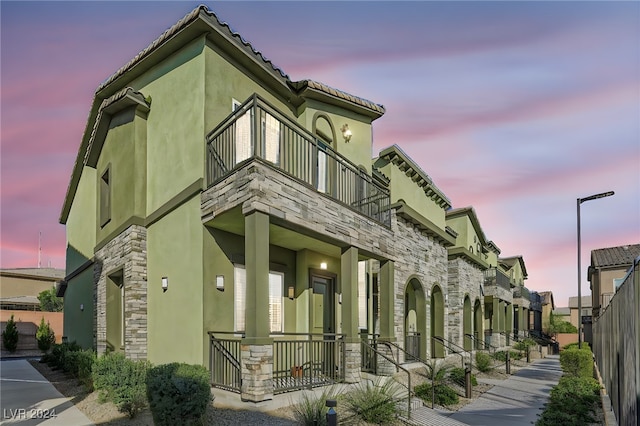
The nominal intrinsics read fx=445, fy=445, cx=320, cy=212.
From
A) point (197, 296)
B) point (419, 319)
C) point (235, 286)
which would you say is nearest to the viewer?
point (197, 296)

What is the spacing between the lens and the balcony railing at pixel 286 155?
960 centimetres

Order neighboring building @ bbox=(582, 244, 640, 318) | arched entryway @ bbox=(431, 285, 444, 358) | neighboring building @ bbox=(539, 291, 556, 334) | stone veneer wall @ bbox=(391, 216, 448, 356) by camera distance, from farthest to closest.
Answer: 1. neighboring building @ bbox=(539, 291, 556, 334)
2. neighboring building @ bbox=(582, 244, 640, 318)
3. arched entryway @ bbox=(431, 285, 444, 358)
4. stone veneer wall @ bbox=(391, 216, 448, 356)

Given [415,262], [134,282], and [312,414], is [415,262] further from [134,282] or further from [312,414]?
[312,414]

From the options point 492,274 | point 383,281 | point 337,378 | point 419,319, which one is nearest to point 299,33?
point 383,281

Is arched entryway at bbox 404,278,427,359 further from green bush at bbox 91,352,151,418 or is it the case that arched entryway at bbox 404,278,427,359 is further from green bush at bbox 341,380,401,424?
green bush at bbox 91,352,151,418

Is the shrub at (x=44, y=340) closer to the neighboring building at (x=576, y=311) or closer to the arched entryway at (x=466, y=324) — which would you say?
the arched entryway at (x=466, y=324)

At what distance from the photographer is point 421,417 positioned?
1038cm

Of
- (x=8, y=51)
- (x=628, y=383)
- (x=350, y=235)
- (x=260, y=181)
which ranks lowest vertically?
(x=628, y=383)

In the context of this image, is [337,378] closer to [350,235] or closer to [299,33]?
[350,235]

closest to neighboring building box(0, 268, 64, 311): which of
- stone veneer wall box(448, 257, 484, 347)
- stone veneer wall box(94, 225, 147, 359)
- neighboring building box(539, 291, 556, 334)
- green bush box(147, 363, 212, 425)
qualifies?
stone veneer wall box(94, 225, 147, 359)

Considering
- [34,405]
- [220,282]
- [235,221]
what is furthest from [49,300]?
[235,221]

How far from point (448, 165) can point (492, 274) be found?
17.5 m

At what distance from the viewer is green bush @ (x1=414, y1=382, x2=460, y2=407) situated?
40.1 feet

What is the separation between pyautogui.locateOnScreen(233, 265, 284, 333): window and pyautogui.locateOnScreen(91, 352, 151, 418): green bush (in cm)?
228
